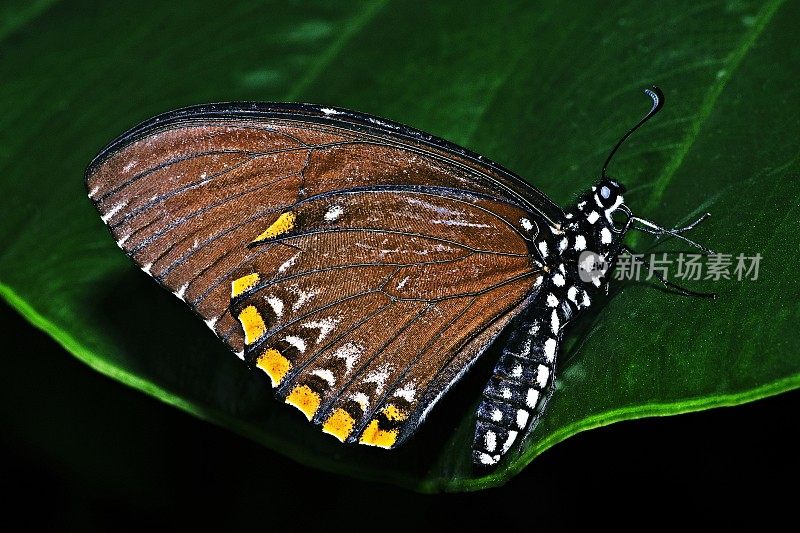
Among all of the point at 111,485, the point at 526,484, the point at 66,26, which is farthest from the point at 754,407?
the point at 66,26

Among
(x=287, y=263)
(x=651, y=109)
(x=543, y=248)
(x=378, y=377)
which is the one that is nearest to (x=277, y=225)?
(x=287, y=263)

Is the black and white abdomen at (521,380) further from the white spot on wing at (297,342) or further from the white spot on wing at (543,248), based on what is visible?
the white spot on wing at (297,342)

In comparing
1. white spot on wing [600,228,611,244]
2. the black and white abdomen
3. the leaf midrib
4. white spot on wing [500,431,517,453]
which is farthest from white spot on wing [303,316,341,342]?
the leaf midrib

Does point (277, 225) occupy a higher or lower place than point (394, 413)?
higher

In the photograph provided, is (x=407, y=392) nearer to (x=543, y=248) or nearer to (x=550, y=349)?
(x=550, y=349)

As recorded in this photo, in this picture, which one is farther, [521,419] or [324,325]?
[324,325]

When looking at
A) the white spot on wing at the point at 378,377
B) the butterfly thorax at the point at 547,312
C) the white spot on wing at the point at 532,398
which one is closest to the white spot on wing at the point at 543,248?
the butterfly thorax at the point at 547,312

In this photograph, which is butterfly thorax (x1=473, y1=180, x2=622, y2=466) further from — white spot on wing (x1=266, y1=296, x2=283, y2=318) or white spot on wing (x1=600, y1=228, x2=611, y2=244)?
white spot on wing (x1=266, y1=296, x2=283, y2=318)

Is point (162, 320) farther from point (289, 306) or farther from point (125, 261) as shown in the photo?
point (289, 306)
